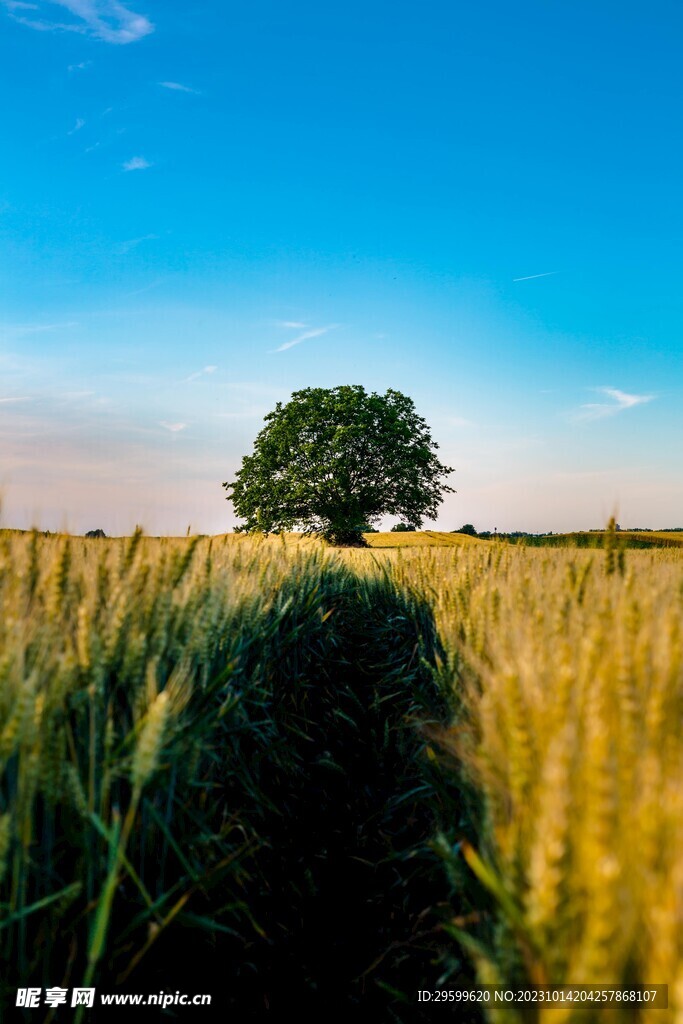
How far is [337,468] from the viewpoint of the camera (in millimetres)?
28562

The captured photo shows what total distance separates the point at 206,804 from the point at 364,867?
81cm

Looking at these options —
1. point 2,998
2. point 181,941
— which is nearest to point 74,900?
point 2,998

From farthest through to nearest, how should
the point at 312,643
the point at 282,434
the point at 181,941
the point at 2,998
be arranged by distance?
the point at 282,434 < the point at 312,643 < the point at 181,941 < the point at 2,998

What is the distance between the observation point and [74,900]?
159cm

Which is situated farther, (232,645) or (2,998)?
(232,645)

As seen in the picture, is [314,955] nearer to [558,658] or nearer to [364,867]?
[364,867]

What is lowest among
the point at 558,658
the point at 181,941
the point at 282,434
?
the point at 181,941

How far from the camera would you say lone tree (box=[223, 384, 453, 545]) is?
2870 cm

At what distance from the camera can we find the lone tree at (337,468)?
28.7 m

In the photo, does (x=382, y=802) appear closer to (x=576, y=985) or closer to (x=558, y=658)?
(x=558, y=658)

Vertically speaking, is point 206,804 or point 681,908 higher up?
point 681,908

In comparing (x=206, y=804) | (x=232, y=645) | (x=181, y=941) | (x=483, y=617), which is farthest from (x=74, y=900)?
(x=483, y=617)

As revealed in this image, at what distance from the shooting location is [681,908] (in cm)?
83

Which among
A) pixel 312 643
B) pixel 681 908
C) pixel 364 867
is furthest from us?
pixel 312 643
